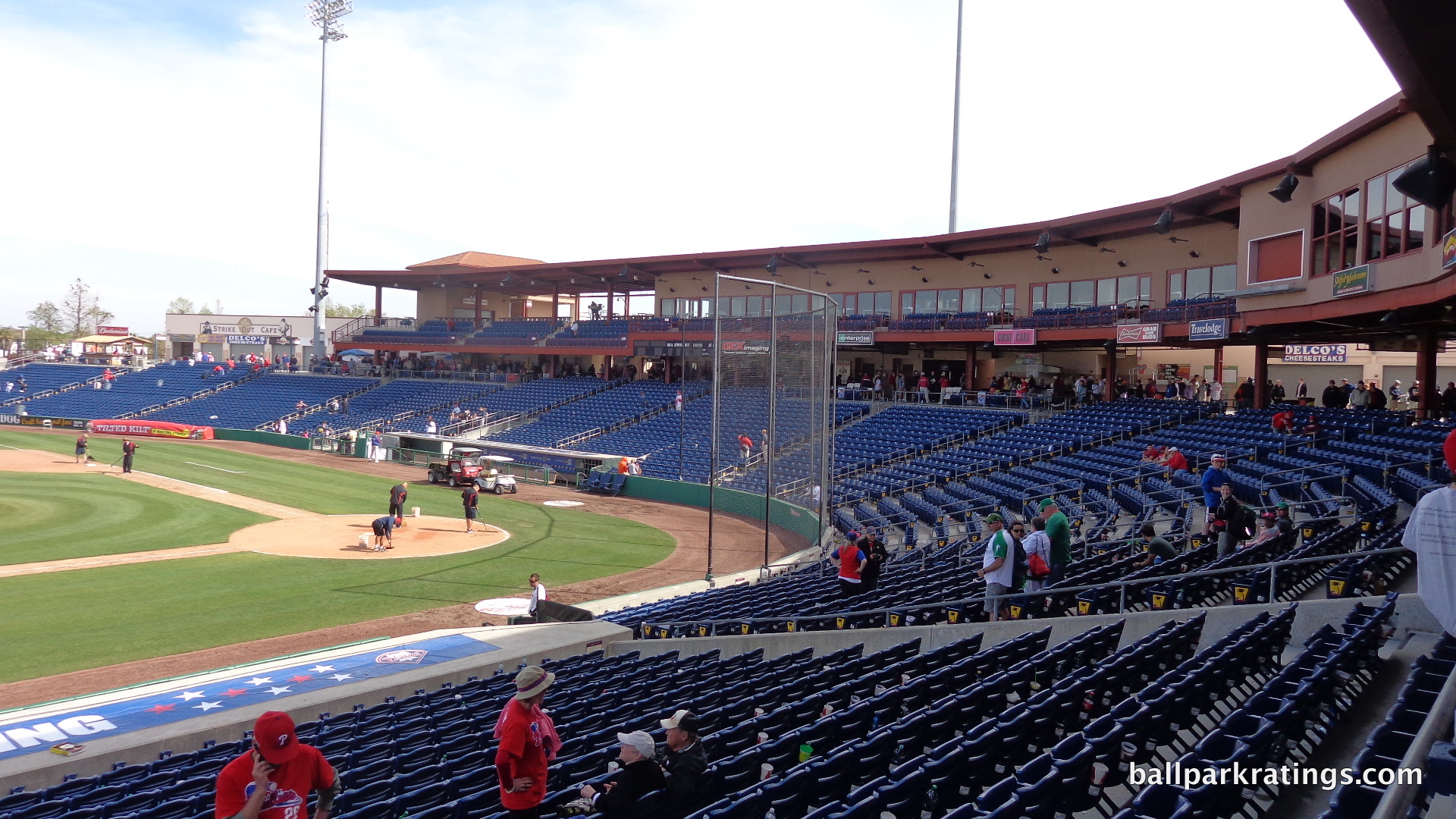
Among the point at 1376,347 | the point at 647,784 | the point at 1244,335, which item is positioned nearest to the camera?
the point at 647,784

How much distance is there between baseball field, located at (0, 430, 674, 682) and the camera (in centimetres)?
1631

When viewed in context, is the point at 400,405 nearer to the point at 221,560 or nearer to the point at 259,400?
the point at 259,400

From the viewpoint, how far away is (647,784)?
5.02 meters

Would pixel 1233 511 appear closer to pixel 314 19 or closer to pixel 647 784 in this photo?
pixel 647 784

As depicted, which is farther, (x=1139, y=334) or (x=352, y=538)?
(x=1139, y=334)

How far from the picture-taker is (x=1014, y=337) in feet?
116

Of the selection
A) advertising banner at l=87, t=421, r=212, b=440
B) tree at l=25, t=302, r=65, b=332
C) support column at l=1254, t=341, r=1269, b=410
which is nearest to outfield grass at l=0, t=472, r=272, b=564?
advertising banner at l=87, t=421, r=212, b=440

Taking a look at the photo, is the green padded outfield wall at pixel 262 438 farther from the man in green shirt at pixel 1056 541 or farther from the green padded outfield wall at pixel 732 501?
the man in green shirt at pixel 1056 541

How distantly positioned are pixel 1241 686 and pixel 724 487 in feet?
79.2

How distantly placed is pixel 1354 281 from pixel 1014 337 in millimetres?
17080

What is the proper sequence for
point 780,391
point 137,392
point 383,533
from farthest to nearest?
point 137,392 → point 383,533 → point 780,391

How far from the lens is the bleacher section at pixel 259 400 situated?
5681cm

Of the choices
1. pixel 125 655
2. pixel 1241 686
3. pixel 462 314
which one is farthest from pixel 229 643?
pixel 462 314

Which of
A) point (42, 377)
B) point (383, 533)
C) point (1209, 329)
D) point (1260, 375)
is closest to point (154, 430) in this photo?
point (42, 377)
